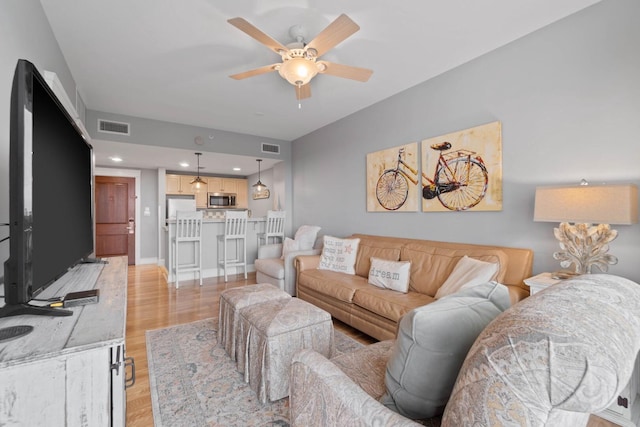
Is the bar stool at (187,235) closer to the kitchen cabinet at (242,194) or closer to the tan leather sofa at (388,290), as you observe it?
the tan leather sofa at (388,290)

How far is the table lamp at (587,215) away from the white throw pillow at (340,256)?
Result: 192cm

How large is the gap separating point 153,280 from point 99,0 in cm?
422

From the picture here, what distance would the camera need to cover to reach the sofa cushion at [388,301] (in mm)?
2242

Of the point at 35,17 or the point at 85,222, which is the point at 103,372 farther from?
the point at 35,17

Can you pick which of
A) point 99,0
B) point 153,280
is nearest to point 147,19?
point 99,0

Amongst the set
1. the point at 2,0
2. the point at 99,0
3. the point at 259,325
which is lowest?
the point at 259,325

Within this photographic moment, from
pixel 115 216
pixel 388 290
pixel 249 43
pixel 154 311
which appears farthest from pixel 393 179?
pixel 115 216

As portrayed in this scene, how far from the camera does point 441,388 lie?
85 cm

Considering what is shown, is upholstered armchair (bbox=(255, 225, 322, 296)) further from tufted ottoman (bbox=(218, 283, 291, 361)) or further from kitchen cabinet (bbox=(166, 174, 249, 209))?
kitchen cabinet (bbox=(166, 174, 249, 209))

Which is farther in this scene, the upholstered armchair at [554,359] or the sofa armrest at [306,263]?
the sofa armrest at [306,263]

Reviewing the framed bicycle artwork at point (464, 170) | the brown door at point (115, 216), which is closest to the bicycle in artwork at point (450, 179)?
the framed bicycle artwork at point (464, 170)

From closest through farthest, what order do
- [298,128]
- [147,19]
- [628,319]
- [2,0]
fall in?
1. [628,319]
2. [2,0]
3. [147,19]
4. [298,128]

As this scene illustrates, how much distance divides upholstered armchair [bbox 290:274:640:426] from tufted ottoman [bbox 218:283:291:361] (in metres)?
1.68

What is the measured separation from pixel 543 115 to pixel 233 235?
4.50 m
